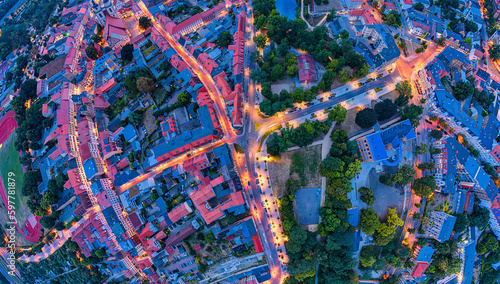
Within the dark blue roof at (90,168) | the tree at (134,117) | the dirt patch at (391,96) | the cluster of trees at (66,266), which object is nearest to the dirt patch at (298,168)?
the dirt patch at (391,96)

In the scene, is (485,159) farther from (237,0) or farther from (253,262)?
(237,0)

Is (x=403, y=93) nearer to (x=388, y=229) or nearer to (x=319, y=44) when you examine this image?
(x=319, y=44)

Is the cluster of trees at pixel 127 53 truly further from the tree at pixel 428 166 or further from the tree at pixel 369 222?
the tree at pixel 428 166

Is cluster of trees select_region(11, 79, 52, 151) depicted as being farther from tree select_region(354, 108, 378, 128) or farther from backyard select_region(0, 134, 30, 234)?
tree select_region(354, 108, 378, 128)

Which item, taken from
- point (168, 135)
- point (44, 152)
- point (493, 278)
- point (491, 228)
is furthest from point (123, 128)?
point (493, 278)

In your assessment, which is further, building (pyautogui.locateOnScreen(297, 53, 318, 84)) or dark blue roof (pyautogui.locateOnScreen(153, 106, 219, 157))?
building (pyautogui.locateOnScreen(297, 53, 318, 84))

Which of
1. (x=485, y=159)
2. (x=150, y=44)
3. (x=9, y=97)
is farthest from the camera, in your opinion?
(x=9, y=97)

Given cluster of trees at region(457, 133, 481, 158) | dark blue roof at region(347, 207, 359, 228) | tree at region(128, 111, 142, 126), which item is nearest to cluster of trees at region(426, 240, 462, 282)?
dark blue roof at region(347, 207, 359, 228)
